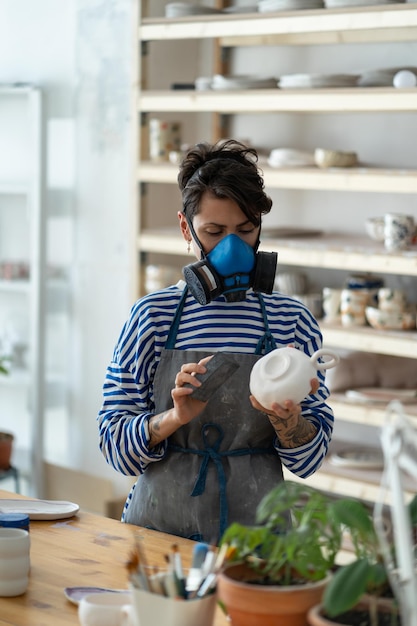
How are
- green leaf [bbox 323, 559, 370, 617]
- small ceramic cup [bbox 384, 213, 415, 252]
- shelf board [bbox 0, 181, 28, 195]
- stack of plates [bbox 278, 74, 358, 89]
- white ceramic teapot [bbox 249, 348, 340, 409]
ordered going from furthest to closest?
shelf board [bbox 0, 181, 28, 195] → stack of plates [bbox 278, 74, 358, 89] → small ceramic cup [bbox 384, 213, 415, 252] → white ceramic teapot [bbox 249, 348, 340, 409] → green leaf [bbox 323, 559, 370, 617]

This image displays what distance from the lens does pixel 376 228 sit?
361 centimetres

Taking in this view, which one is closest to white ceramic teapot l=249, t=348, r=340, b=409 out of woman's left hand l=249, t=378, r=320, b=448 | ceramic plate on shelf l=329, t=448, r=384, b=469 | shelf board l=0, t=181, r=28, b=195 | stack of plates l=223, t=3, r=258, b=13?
woman's left hand l=249, t=378, r=320, b=448

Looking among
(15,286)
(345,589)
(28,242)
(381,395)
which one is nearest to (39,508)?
(345,589)

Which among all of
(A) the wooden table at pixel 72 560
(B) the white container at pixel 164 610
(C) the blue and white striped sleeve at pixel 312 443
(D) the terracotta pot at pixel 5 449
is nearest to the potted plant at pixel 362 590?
(B) the white container at pixel 164 610

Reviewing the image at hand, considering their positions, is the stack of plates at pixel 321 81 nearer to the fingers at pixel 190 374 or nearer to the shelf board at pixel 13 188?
the shelf board at pixel 13 188

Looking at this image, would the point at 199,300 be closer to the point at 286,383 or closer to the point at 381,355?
the point at 286,383

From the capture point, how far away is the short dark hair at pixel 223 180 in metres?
2.00

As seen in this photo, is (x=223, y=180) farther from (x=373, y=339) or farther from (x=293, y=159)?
(x=293, y=159)

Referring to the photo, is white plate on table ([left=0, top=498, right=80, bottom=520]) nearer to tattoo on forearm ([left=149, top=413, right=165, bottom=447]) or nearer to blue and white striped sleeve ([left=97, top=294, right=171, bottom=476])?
blue and white striped sleeve ([left=97, top=294, right=171, bottom=476])

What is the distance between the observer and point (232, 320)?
209cm

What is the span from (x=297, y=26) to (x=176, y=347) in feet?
6.15

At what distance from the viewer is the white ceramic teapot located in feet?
5.59

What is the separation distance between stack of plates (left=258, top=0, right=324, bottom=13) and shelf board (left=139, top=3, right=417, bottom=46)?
5cm

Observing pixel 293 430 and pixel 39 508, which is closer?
pixel 293 430
